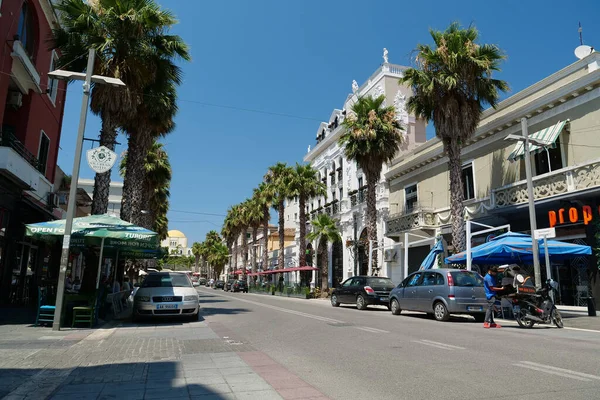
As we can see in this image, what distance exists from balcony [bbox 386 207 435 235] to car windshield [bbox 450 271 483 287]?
40.5 feet

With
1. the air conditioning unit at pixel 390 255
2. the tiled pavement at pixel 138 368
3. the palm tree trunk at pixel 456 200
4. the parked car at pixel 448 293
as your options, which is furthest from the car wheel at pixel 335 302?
the tiled pavement at pixel 138 368

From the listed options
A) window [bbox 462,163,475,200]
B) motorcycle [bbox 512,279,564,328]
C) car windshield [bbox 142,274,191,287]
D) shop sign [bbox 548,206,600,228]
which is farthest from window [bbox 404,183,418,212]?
car windshield [bbox 142,274,191,287]

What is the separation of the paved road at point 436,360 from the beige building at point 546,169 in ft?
26.5

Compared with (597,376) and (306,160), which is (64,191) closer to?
(597,376)

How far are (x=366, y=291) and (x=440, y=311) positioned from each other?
626cm

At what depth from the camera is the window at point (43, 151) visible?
1919cm

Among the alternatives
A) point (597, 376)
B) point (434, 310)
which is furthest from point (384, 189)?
point (597, 376)

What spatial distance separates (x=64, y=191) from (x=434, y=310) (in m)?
18.5

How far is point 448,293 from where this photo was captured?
13.7 m

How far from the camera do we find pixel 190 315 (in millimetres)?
13461

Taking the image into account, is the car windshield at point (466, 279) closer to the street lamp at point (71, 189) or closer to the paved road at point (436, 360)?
the paved road at point (436, 360)

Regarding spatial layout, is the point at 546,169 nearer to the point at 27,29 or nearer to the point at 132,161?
the point at 132,161

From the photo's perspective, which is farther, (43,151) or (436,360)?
(43,151)

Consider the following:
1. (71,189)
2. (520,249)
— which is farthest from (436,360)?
(520,249)
